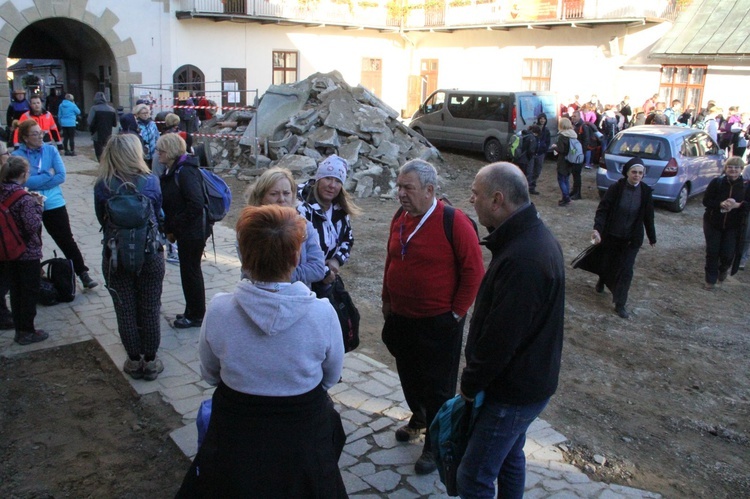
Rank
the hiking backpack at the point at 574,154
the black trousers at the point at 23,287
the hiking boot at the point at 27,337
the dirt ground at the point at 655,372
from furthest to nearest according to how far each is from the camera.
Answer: the hiking backpack at the point at 574,154 < the hiking boot at the point at 27,337 < the black trousers at the point at 23,287 < the dirt ground at the point at 655,372

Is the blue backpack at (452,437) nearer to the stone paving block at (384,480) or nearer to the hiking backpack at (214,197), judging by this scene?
the stone paving block at (384,480)

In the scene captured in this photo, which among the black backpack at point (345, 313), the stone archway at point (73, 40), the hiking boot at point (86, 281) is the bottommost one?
the hiking boot at point (86, 281)

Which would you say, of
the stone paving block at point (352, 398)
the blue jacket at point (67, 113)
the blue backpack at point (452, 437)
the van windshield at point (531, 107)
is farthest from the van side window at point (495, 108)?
the blue backpack at point (452, 437)

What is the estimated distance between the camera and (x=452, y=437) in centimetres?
297

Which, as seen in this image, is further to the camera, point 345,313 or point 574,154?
point 574,154

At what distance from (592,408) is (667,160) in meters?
8.73

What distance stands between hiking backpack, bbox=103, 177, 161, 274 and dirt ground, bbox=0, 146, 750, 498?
1.01 meters

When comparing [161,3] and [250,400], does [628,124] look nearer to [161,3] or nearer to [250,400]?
[161,3]

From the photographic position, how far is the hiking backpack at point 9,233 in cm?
496

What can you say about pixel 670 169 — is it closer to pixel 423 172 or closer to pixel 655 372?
pixel 655 372

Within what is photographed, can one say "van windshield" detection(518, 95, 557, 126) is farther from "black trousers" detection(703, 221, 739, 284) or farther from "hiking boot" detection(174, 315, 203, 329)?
"hiking boot" detection(174, 315, 203, 329)

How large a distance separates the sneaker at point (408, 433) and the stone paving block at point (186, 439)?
126 cm

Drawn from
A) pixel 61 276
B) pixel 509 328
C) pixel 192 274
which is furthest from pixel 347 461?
pixel 61 276

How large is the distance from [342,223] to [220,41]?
898 inches
